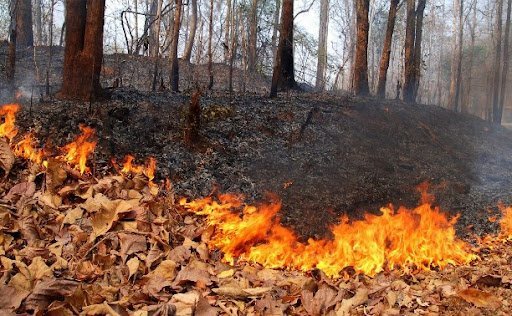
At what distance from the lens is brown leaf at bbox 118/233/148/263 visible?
15.9 ft

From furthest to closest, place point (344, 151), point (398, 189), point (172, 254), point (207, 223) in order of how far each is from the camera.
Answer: point (344, 151)
point (398, 189)
point (207, 223)
point (172, 254)

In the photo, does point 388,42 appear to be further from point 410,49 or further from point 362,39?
point 362,39

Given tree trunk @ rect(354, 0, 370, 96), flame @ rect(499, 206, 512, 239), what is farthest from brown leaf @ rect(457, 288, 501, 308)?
tree trunk @ rect(354, 0, 370, 96)

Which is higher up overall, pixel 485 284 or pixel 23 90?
pixel 23 90

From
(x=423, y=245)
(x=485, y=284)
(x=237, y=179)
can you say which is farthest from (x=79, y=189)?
(x=485, y=284)

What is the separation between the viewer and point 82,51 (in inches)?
321

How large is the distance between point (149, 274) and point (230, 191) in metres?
2.44

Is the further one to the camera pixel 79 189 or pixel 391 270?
pixel 79 189

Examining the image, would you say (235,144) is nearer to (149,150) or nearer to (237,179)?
(237,179)

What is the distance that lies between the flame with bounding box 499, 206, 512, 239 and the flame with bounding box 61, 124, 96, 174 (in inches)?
269

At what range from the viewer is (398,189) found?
7.83m

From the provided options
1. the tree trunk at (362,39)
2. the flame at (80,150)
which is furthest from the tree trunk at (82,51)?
the tree trunk at (362,39)

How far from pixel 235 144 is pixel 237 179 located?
125 cm

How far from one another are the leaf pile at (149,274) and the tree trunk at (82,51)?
2657 millimetres
